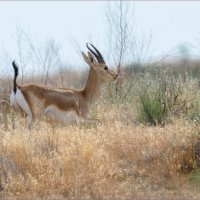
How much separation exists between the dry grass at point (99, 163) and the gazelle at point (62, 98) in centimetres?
184

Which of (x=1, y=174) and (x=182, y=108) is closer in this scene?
(x=1, y=174)

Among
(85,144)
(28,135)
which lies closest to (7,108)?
(28,135)

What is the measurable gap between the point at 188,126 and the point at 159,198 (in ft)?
7.46

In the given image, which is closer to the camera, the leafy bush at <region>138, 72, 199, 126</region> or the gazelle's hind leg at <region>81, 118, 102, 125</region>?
the gazelle's hind leg at <region>81, 118, 102, 125</region>

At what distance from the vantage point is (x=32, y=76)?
15.9 meters

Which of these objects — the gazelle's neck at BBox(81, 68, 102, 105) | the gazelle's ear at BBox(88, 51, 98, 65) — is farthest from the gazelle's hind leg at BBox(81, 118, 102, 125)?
the gazelle's ear at BBox(88, 51, 98, 65)

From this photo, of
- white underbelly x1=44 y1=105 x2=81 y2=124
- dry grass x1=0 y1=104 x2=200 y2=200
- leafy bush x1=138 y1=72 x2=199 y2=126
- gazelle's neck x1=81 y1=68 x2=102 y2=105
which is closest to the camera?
dry grass x1=0 y1=104 x2=200 y2=200

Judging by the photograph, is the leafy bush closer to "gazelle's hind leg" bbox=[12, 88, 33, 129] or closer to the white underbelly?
the white underbelly

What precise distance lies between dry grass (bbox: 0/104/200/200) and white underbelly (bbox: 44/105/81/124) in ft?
7.01

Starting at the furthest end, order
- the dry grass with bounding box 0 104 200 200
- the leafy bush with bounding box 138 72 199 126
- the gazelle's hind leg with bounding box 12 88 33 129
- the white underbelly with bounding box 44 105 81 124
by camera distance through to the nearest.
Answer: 1. the leafy bush with bounding box 138 72 199 126
2. the white underbelly with bounding box 44 105 81 124
3. the gazelle's hind leg with bounding box 12 88 33 129
4. the dry grass with bounding box 0 104 200 200

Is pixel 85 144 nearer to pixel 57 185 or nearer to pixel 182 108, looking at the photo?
pixel 57 185

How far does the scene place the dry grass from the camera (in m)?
7.26

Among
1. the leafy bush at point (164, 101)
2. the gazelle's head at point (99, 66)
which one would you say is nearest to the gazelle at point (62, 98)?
the gazelle's head at point (99, 66)

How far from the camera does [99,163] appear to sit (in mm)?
7898
